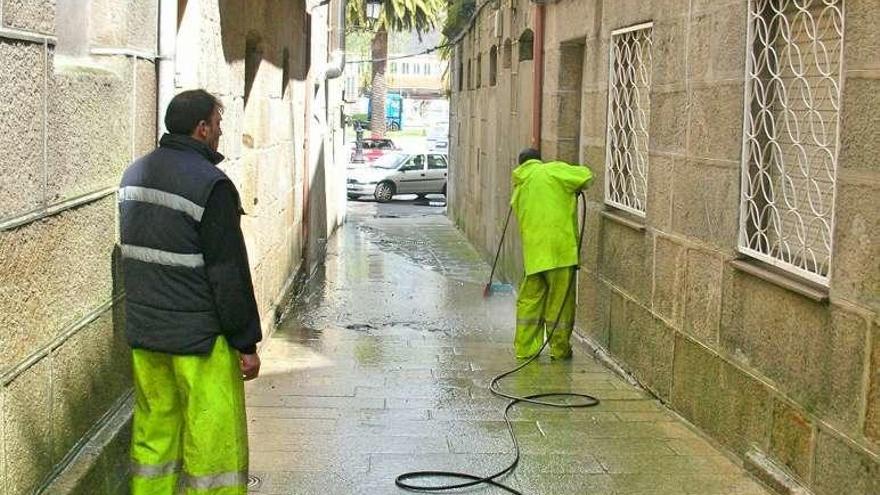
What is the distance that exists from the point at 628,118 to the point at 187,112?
501cm

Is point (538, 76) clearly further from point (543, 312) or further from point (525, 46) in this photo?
point (543, 312)

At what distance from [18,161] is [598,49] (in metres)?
6.59

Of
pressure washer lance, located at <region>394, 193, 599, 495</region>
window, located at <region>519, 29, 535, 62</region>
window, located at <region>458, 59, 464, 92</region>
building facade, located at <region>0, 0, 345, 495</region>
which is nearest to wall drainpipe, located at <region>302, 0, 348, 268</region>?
window, located at <region>519, 29, 535, 62</region>

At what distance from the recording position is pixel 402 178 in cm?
3303

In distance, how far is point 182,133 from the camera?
459 centimetres

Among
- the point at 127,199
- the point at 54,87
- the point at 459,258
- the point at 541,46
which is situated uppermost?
the point at 541,46

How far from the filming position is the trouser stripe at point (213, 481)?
4.57 metres

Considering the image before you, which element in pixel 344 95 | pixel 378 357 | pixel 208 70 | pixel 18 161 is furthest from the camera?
pixel 344 95

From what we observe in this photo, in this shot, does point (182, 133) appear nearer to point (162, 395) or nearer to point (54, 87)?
point (54, 87)

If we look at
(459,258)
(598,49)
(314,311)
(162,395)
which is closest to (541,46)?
(598,49)

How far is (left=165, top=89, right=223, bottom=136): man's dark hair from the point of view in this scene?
180 inches

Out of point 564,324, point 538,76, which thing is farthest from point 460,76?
point 564,324

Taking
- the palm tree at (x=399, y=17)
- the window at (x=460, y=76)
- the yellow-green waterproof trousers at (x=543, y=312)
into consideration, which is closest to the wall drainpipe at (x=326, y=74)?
the window at (x=460, y=76)

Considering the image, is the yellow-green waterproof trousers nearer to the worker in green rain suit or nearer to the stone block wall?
the worker in green rain suit
